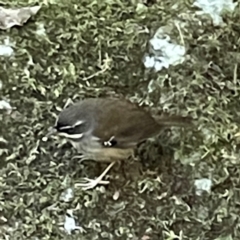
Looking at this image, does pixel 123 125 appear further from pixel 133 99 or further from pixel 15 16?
pixel 15 16

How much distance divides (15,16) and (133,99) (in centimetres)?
82

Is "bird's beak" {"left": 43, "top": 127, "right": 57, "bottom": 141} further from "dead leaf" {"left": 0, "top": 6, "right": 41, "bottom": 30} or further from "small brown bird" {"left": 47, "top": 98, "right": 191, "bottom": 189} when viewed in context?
"dead leaf" {"left": 0, "top": 6, "right": 41, "bottom": 30}

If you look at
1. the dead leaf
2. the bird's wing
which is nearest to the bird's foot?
the bird's wing

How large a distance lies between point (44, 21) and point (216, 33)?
92cm

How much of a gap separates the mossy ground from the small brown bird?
0.56 ft

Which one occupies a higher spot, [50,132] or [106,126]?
[106,126]

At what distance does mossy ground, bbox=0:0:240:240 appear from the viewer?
3.30 m

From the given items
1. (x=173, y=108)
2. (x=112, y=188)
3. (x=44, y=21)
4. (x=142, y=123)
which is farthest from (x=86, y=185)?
(x=44, y=21)

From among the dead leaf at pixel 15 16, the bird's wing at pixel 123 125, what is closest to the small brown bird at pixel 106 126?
the bird's wing at pixel 123 125

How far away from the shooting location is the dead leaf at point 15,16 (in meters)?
4.01

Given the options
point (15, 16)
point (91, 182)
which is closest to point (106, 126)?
point (91, 182)

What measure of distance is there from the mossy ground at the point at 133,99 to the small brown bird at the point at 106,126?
17 centimetres

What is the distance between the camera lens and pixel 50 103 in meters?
3.70

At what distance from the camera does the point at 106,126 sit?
10.8 ft
